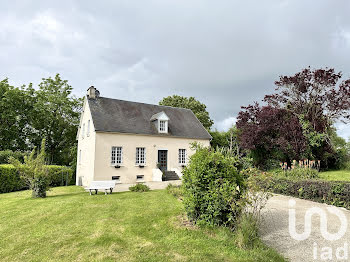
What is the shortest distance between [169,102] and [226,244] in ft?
106

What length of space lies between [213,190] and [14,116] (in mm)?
29781

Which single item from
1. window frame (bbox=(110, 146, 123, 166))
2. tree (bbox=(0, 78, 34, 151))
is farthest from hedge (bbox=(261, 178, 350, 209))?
tree (bbox=(0, 78, 34, 151))

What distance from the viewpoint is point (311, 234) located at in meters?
5.17

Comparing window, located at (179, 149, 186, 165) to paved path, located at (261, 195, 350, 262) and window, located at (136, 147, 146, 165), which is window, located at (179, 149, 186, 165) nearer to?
window, located at (136, 147, 146, 165)

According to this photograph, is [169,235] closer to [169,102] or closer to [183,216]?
[183,216]

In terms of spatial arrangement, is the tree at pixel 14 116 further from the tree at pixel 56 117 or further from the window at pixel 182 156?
the window at pixel 182 156

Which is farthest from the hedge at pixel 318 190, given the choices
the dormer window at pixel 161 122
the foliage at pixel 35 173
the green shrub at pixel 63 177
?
the green shrub at pixel 63 177

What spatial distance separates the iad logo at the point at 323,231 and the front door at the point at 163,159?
1161 centimetres

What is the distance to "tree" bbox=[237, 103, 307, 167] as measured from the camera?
16.1 meters

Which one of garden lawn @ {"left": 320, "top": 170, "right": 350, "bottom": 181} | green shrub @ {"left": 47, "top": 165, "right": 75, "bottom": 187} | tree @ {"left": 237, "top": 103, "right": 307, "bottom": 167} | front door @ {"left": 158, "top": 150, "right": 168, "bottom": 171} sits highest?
tree @ {"left": 237, "top": 103, "right": 307, "bottom": 167}

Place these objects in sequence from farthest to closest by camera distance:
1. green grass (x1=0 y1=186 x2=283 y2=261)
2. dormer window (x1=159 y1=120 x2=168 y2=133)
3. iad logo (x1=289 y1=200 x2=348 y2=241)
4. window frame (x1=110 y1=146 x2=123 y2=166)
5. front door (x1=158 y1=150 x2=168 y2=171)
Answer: dormer window (x1=159 y1=120 x2=168 y2=133)
front door (x1=158 y1=150 x2=168 y2=171)
window frame (x1=110 y1=146 x2=123 y2=166)
iad logo (x1=289 y1=200 x2=348 y2=241)
green grass (x1=0 y1=186 x2=283 y2=261)

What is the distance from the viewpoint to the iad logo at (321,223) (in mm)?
5059

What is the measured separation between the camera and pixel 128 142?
16703 mm

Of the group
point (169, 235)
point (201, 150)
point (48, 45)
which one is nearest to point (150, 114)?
point (48, 45)
